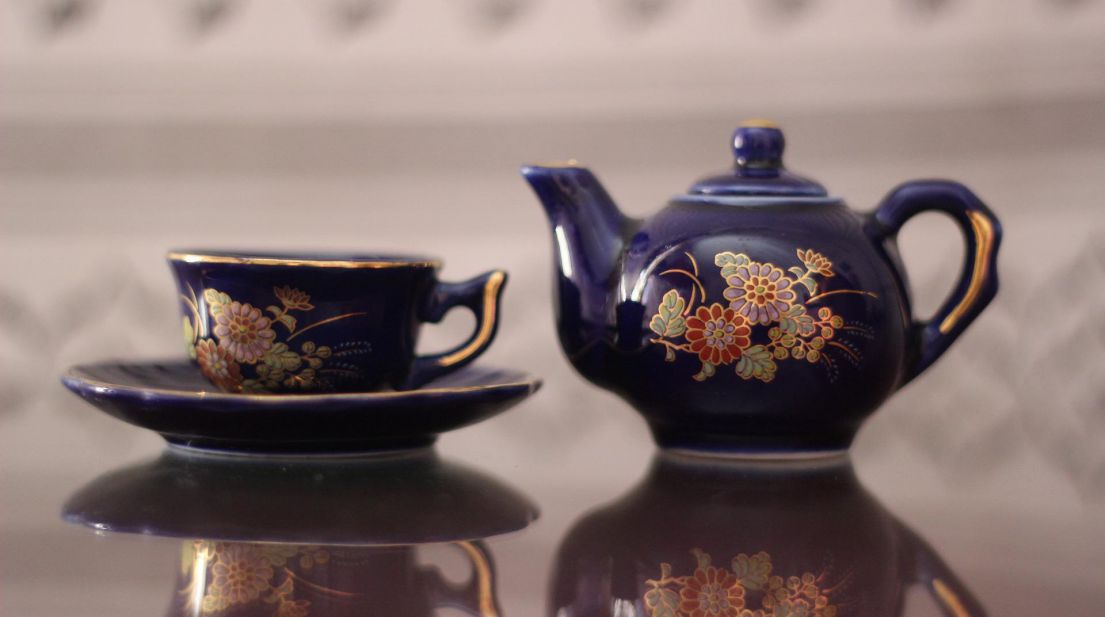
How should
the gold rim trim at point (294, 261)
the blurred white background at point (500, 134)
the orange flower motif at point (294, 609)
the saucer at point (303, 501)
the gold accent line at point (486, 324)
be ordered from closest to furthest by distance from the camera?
the orange flower motif at point (294, 609)
the saucer at point (303, 501)
the gold rim trim at point (294, 261)
the gold accent line at point (486, 324)
the blurred white background at point (500, 134)

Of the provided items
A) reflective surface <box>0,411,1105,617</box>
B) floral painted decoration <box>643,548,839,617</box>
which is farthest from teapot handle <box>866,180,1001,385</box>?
floral painted decoration <box>643,548,839,617</box>

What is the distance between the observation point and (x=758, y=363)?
32.8 inches

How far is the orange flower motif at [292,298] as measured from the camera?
836mm

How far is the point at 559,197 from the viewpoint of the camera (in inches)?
36.0

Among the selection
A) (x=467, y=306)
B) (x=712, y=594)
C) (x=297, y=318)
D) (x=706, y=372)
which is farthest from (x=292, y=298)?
(x=712, y=594)

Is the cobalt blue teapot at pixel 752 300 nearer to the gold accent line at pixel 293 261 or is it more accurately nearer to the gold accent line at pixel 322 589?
the gold accent line at pixel 293 261

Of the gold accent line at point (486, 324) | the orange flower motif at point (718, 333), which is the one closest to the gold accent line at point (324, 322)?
the gold accent line at point (486, 324)

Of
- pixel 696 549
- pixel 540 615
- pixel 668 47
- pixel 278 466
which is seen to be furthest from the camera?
pixel 668 47

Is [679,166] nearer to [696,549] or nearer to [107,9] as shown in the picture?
[107,9]

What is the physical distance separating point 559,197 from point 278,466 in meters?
0.26

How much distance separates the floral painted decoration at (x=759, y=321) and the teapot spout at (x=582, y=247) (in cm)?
6

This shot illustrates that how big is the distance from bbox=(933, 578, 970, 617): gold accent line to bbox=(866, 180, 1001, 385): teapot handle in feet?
0.97

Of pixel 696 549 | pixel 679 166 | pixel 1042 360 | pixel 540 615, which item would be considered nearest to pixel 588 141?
pixel 679 166

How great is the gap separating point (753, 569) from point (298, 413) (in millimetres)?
291
